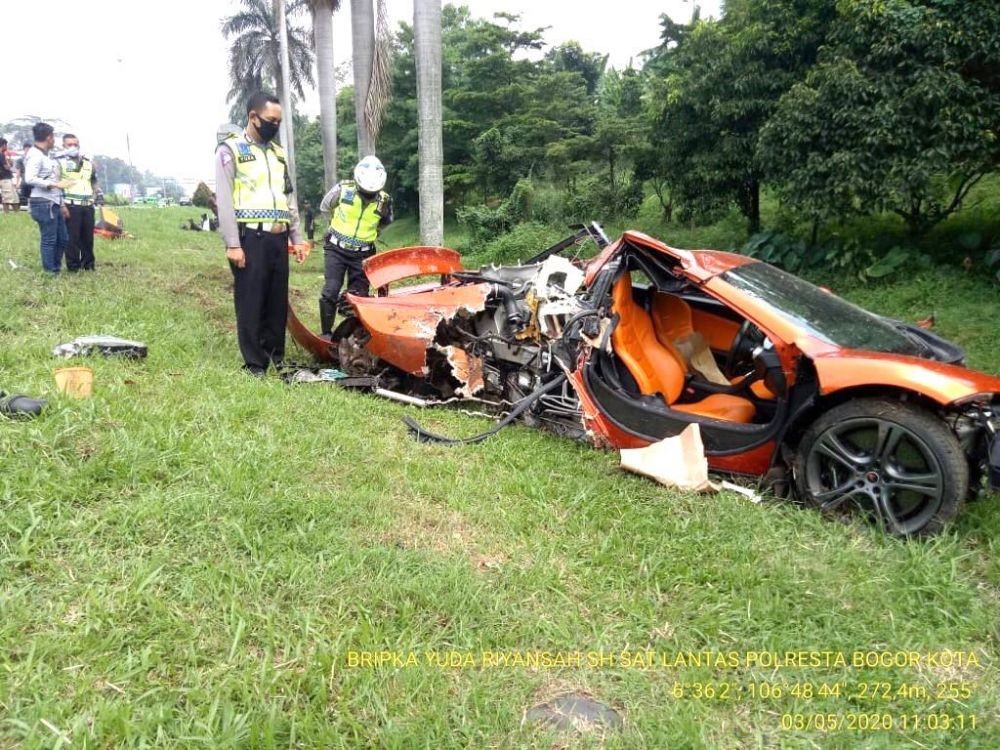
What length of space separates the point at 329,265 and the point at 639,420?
11.2 feet

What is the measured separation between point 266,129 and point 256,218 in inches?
23.3

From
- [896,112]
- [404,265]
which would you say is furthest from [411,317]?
[896,112]

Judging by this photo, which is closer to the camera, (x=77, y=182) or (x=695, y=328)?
(x=695, y=328)

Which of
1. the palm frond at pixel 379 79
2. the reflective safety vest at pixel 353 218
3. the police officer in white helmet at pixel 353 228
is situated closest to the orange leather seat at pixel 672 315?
the police officer in white helmet at pixel 353 228

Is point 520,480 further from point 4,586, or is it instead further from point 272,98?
point 272,98

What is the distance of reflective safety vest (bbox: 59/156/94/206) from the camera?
7.17m

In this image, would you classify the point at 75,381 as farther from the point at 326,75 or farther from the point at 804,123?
the point at 326,75

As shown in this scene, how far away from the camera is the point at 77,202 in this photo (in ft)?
24.0

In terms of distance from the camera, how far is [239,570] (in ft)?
7.80

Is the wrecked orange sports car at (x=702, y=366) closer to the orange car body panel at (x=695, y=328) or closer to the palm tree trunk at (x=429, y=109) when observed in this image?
the orange car body panel at (x=695, y=328)

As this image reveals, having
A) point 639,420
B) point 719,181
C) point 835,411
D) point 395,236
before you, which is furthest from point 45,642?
point 395,236

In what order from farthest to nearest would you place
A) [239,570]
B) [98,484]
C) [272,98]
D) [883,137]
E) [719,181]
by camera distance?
[719,181] < [883,137] < [272,98] < [98,484] < [239,570]

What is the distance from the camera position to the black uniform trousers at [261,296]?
460 cm

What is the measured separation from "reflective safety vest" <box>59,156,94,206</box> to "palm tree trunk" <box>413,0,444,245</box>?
157 inches
